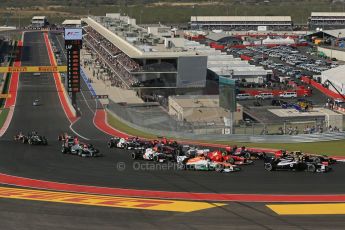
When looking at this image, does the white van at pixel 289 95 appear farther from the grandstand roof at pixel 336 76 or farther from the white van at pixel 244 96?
the grandstand roof at pixel 336 76

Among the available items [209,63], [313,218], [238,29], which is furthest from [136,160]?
[238,29]

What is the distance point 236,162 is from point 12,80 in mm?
69951

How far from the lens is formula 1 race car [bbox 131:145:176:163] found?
4066cm

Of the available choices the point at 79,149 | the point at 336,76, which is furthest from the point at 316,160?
the point at 336,76

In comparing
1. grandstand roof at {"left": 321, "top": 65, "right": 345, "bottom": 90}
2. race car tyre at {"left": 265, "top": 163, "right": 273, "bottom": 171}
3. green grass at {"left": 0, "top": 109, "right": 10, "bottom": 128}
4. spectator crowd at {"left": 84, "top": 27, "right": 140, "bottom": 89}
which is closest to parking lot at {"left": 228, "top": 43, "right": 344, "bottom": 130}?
grandstand roof at {"left": 321, "top": 65, "right": 345, "bottom": 90}

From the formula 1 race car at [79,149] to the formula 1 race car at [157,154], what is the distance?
297cm

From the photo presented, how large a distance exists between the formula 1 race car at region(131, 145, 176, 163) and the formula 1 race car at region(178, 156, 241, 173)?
2082mm

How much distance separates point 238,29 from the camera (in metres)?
195

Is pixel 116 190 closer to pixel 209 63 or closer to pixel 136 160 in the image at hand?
pixel 136 160

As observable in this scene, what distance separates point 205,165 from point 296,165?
18.4ft

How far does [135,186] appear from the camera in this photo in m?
33.7

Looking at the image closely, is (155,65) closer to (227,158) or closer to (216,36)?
(227,158)

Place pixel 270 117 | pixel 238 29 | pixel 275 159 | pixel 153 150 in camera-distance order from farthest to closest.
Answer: pixel 238 29
pixel 270 117
pixel 153 150
pixel 275 159

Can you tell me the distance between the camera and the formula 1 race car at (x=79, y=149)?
43.0 metres
